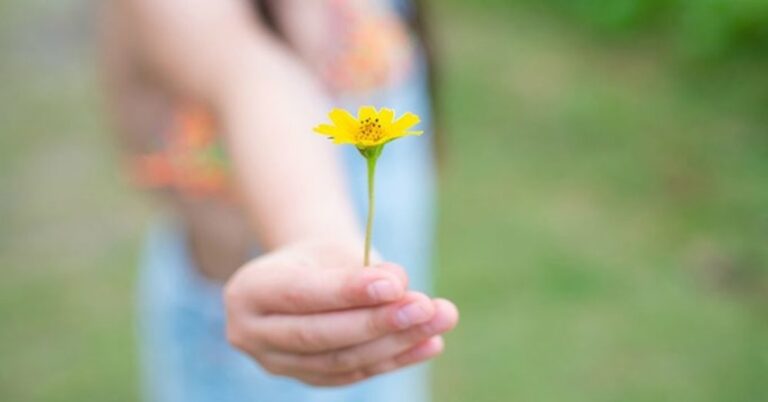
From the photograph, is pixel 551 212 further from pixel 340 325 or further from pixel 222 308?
pixel 340 325

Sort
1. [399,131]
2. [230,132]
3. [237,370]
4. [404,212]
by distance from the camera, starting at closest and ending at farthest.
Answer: [399,131] < [230,132] < [237,370] < [404,212]

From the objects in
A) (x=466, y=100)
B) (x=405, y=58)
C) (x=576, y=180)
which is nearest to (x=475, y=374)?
(x=576, y=180)

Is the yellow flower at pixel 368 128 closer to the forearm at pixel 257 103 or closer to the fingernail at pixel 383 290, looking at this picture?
the fingernail at pixel 383 290

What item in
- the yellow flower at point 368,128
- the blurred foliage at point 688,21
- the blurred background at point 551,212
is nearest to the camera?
the yellow flower at point 368,128

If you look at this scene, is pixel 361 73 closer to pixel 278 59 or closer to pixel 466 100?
pixel 278 59

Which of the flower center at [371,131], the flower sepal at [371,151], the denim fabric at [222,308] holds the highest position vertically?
the flower center at [371,131]

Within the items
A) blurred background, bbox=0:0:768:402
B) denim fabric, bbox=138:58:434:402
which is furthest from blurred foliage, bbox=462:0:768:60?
denim fabric, bbox=138:58:434:402

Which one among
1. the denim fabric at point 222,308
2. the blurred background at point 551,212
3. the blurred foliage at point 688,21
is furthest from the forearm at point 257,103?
the blurred foliage at point 688,21
